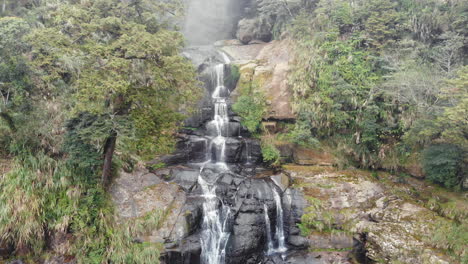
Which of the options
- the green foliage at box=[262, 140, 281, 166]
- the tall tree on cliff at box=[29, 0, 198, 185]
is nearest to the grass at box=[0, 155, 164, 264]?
the tall tree on cliff at box=[29, 0, 198, 185]

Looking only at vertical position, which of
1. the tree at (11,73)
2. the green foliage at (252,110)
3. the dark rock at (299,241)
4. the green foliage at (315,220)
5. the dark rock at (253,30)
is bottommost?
the dark rock at (299,241)

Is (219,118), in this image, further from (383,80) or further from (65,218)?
(65,218)

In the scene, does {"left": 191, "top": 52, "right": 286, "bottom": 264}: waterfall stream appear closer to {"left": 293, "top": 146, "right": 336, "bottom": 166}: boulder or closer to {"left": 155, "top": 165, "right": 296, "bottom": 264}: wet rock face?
{"left": 155, "top": 165, "right": 296, "bottom": 264}: wet rock face

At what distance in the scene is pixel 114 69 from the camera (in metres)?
9.52

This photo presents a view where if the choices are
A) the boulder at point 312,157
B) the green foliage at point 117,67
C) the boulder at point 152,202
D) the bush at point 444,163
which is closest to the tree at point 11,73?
the green foliage at point 117,67

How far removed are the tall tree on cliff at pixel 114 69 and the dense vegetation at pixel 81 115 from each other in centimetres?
4

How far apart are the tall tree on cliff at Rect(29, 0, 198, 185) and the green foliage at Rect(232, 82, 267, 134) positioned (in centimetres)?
755

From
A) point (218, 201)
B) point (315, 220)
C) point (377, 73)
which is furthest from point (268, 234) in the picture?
point (377, 73)

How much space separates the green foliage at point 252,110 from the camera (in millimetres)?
18703

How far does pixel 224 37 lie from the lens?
33406 mm

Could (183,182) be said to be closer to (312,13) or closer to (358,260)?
(358,260)

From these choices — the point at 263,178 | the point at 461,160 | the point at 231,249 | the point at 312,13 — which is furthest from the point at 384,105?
the point at 231,249

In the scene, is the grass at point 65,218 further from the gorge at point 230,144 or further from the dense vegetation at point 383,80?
the dense vegetation at point 383,80

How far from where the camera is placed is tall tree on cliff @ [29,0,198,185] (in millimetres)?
9406
